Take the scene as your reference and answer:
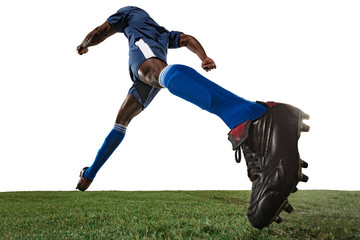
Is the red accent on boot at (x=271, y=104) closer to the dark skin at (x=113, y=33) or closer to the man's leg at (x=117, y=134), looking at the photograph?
the dark skin at (x=113, y=33)

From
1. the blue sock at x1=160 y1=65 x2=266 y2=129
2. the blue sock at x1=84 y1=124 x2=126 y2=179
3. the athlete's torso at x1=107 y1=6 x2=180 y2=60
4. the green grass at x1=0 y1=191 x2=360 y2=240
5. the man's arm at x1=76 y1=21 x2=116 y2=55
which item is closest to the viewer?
the blue sock at x1=160 y1=65 x2=266 y2=129

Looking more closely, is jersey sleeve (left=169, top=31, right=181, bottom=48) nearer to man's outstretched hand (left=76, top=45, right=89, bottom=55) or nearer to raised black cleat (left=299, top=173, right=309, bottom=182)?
man's outstretched hand (left=76, top=45, right=89, bottom=55)

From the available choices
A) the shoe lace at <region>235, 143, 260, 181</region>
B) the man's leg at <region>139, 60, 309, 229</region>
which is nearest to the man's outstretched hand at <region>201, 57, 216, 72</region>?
the man's leg at <region>139, 60, 309, 229</region>

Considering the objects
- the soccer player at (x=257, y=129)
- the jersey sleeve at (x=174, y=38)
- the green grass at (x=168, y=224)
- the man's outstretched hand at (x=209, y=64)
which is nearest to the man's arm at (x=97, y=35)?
the jersey sleeve at (x=174, y=38)

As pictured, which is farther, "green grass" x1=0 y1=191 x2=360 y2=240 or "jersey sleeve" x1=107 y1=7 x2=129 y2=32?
"jersey sleeve" x1=107 y1=7 x2=129 y2=32

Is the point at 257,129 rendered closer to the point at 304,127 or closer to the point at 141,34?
the point at 304,127

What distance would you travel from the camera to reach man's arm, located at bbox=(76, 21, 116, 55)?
270cm

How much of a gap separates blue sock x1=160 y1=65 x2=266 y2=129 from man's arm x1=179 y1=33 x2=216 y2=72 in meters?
0.34

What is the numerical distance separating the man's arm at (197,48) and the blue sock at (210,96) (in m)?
0.34

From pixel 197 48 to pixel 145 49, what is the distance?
0.45 metres

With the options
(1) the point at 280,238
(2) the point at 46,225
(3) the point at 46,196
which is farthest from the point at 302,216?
(3) the point at 46,196

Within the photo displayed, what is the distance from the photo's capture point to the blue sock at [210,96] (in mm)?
1686

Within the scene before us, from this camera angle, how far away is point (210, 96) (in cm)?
173

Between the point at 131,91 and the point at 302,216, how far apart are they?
175 centimetres
